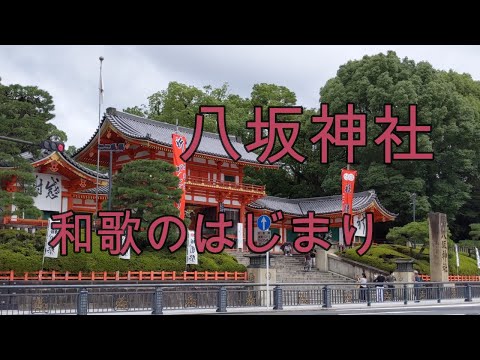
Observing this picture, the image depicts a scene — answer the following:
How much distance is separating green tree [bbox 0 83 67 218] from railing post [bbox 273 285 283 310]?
11361mm

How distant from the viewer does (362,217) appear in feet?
147

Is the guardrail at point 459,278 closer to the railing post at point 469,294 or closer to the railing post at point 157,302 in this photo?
the railing post at point 469,294

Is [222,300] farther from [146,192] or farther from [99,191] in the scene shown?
[99,191]

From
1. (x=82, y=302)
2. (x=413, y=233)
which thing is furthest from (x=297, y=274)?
(x=82, y=302)

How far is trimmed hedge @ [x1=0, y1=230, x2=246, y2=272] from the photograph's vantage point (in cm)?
2264

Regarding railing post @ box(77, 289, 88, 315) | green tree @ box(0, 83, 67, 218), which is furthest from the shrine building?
railing post @ box(77, 289, 88, 315)

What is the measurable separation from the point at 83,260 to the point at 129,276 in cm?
198

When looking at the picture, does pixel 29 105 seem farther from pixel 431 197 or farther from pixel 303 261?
→ pixel 431 197

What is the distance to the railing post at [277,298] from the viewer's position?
2081 centimetres

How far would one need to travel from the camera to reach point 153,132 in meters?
40.1

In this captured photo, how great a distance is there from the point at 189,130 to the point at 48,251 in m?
21.5

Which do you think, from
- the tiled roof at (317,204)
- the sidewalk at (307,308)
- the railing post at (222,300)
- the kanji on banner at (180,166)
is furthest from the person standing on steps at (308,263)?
the railing post at (222,300)

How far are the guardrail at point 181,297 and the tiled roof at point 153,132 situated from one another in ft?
52.4

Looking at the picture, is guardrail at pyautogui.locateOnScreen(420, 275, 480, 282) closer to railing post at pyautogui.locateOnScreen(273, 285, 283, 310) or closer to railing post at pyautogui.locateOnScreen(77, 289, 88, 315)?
railing post at pyautogui.locateOnScreen(273, 285, 283, 310)
